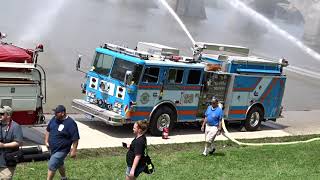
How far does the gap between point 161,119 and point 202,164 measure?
4.35 meters

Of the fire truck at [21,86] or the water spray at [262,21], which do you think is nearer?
the fire truck at [21,86]

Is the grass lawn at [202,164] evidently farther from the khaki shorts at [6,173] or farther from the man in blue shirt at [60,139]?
the khaki shorts at [6,173]

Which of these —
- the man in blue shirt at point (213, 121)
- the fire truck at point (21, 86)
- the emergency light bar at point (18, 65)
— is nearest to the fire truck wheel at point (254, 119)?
the man in blue shirt at point (213, 121)

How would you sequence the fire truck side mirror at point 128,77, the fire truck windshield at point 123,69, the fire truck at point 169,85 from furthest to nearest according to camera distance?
the fire truck at point 169,85
the fire truck windshield at point 123,69
the fire truck side mirror at point 128,77

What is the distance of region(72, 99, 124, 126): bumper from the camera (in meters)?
17.0

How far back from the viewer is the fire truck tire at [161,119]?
17891 mm

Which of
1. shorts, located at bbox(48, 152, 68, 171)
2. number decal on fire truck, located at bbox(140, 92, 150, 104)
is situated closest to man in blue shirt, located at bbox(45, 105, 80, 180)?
shorts, located at bbox(48, 152, 68, 171)

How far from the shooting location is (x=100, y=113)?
17.4m

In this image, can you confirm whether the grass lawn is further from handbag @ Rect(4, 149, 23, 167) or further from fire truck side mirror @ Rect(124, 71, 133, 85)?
handbag @ Rect(4, 149, 23, 167)

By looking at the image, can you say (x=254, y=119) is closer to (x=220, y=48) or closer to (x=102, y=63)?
(x=220, y=48)

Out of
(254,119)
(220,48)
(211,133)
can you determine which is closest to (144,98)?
(211,133)

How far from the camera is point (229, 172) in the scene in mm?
13219

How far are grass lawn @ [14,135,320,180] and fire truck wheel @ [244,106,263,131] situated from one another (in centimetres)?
353

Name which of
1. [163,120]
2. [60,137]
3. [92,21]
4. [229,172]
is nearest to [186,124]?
[163,120]
